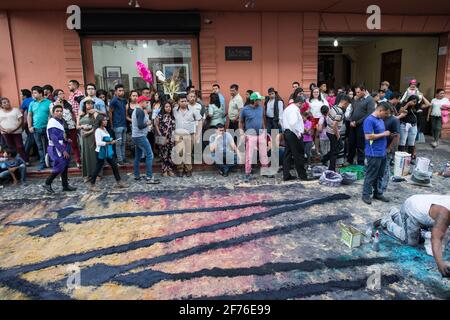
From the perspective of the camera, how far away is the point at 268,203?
5.81 meters

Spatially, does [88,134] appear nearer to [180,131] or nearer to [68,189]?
[68,189]

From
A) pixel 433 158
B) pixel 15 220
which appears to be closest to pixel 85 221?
pixel 15 220

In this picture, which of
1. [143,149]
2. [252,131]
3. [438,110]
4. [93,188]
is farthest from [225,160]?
[438,110]

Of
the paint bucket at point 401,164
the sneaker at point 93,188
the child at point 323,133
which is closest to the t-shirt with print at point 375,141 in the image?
the paint bucket at point 401,164

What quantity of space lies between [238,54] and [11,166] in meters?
6.12

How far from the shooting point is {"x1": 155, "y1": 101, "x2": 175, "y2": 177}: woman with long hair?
740 centimetres

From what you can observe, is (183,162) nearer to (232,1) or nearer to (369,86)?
(232,1)

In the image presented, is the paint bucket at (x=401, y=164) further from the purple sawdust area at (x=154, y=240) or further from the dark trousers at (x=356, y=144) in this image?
the purple sawdust area at (x=154, y=240)

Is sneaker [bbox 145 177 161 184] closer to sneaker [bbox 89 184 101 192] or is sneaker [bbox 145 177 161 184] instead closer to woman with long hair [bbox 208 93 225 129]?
sneaker [bbox 89 184 101 192]

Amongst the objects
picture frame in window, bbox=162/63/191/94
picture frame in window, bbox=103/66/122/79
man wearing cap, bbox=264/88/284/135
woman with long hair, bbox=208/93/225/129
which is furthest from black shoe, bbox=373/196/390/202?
picture frame in window, bbox=103/66/122/79

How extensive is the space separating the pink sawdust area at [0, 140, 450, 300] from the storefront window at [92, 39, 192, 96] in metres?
4.24

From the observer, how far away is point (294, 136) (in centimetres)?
679

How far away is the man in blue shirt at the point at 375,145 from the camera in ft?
17.7
